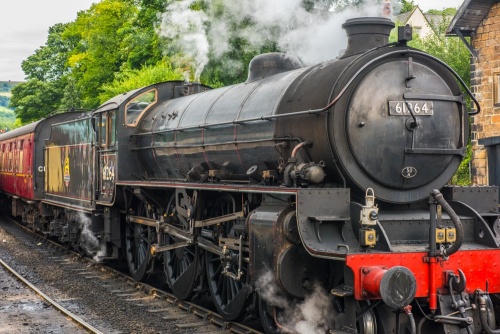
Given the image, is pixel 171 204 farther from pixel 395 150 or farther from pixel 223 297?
pixel 395 150

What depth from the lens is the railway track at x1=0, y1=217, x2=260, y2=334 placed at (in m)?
8.47

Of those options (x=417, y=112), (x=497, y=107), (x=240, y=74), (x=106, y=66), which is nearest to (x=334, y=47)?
(x=417, y=112)

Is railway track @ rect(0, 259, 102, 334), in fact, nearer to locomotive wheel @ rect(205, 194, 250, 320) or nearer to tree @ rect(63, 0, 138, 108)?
locomotive wheel @ rect(205, 194, 250, 320)

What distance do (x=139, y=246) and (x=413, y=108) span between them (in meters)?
6.14

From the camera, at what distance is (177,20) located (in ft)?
85.6

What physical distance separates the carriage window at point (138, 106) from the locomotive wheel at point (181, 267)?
7.31 feet

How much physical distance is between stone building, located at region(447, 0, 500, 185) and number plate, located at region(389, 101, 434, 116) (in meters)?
10.9

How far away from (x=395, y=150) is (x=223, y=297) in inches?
130

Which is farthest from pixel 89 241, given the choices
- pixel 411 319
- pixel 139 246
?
pixel 411 319

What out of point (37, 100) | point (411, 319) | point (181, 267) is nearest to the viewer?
point (411, 319)

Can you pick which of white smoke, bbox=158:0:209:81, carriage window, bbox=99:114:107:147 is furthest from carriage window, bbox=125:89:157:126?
white smoke, bbox=158:0:209:81

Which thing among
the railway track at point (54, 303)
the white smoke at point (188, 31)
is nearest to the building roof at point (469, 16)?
the white smoke at point (188, 31)

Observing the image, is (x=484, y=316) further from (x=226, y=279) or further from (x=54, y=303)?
(x=54, y=303)

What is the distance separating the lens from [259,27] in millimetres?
21578
